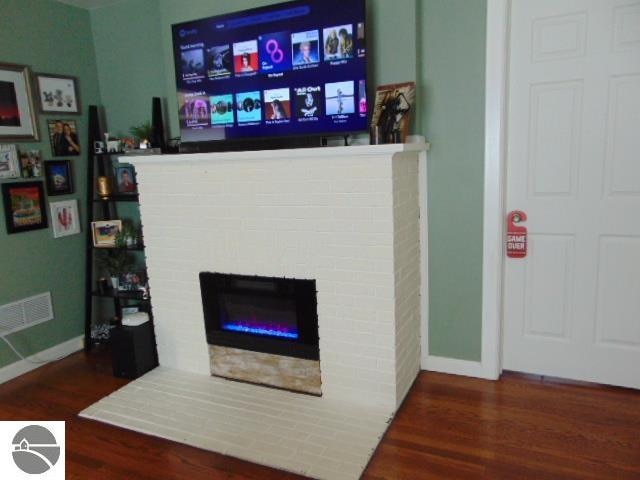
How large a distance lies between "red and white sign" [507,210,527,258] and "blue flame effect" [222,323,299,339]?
1281 mm

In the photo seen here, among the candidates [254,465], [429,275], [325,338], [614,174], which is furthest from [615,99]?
[254,465]

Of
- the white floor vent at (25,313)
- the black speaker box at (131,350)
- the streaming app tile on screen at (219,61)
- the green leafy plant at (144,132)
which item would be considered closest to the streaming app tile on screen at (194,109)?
the streaming app tile on screen at (219,61)

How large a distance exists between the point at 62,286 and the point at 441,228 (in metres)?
2.58

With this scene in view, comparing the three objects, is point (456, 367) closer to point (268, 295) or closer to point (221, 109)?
point (268, 295)

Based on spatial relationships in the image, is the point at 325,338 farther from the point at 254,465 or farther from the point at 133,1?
the point at 133,1

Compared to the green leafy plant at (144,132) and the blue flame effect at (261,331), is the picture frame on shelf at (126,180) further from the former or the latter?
the blue flame effect at (261,331)

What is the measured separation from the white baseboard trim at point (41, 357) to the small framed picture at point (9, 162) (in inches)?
46.6

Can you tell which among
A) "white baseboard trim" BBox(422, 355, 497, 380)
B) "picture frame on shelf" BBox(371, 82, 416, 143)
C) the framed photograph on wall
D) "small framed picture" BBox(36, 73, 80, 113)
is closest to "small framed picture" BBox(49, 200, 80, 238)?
the framed photograph on wall

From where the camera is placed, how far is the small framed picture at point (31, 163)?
10.1 feet

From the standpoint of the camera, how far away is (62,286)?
3.37 meters

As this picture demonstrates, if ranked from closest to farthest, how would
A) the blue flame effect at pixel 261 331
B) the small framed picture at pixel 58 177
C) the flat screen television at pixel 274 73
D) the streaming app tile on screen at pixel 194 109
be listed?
the flat screen television at pixel 274 73 < the blue flame effect at pixel 261 331 < the streaming app tile on screen at pixel 194 109 < the small framed picture at pixel 58 177

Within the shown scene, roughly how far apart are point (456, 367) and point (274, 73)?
1.94 m

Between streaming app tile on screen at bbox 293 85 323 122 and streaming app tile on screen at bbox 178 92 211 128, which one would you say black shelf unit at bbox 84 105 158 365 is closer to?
streaming app tile on screen at bbox 178 92 211 128

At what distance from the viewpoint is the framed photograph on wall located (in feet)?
9.69
